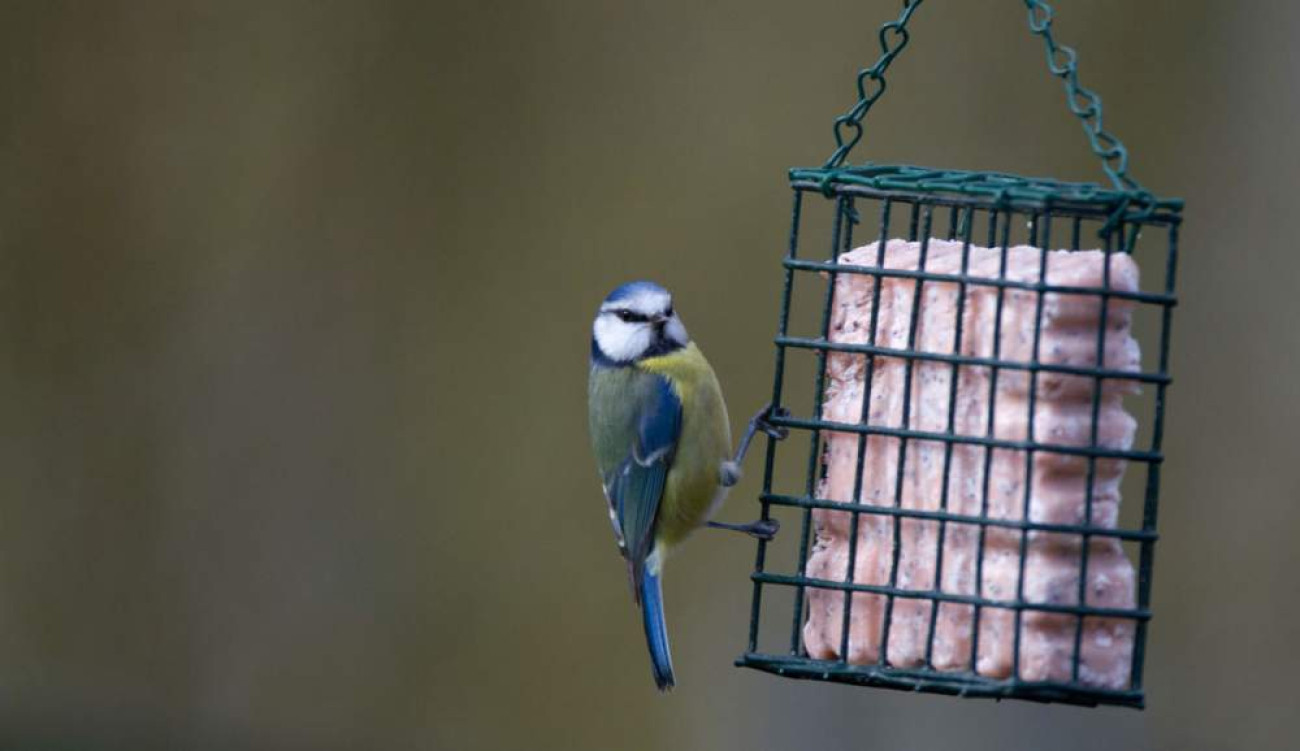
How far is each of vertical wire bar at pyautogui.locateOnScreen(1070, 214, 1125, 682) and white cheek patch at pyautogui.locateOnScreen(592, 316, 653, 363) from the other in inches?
49.1

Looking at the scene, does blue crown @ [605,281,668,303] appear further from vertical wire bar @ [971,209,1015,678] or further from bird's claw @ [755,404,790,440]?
vertical wire bar @ [971,209,1015,678]

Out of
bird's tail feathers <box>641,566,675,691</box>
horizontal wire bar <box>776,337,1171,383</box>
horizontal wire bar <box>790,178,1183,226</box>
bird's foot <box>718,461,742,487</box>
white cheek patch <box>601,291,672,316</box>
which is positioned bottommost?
bird's tail feathers <box>641,566,675,691</box>

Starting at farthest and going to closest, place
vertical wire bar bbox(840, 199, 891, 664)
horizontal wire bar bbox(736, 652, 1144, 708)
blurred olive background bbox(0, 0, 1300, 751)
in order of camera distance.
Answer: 1. blurred olive background bbox(0, 0, 1300, 751)
2. vertical wire bar bbox(840, 199, 891, 664)
3. horizontal wire bar bbox(736, 652, 1144, 708)

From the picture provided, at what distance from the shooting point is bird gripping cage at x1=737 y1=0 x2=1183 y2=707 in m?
3.13

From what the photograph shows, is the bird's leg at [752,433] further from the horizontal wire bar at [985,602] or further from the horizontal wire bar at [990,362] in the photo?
the horizontal wire bar at [985,602]

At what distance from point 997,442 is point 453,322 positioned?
10.5ft

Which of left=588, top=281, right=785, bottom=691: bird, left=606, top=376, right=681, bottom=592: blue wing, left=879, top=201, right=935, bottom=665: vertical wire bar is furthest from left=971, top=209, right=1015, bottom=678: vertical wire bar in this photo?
left=606, top=376, right=681, bottom=592: blue wing

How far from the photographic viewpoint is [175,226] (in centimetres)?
594

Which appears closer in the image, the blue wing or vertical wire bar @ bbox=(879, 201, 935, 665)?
vertical wire bar @ bbox=(879, 201, 935, 665)

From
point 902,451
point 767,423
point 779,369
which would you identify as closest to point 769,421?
point 767,423

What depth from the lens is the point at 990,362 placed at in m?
3.16

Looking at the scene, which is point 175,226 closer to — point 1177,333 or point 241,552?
point 241,552

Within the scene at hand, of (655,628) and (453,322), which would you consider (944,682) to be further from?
(453,322)

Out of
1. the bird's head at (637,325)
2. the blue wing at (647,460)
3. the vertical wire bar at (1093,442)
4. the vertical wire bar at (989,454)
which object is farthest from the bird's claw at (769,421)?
the vertical wire bar at (1093,442)
